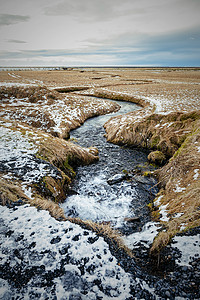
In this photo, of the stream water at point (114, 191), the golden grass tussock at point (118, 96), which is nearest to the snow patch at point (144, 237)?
the stream water at point (114, 191)

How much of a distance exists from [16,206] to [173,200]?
608 cm

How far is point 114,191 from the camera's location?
7969 millimetres

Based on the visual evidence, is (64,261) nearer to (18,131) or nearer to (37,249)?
(37,249)

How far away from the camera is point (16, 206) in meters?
4.64

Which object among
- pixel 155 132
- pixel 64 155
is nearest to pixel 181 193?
pixel 64 155

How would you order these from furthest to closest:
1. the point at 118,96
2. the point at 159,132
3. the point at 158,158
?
the point at 118,96 → the point at 159,132 → the point at 158,158

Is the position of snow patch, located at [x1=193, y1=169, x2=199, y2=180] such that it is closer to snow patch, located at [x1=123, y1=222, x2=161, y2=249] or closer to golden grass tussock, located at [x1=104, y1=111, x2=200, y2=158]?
snow patch, located at [x1=123, y1=222, x2=161, y2=249]

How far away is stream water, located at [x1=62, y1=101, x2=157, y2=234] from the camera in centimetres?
634

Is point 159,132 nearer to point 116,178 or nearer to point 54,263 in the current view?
point 116,178

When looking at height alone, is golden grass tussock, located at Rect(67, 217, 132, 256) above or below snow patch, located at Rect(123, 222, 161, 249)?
Answer: above

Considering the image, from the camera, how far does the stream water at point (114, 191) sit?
20.8 feet

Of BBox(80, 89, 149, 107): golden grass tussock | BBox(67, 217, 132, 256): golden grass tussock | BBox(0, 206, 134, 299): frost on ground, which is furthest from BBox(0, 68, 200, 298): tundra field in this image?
BBox(80, 89, 149, 107): golden grass tussock

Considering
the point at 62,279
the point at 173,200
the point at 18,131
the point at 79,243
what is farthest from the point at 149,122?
the point at 62,279

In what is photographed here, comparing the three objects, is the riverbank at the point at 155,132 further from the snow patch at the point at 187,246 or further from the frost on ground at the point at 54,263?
the frost on ground at the point at 54,263
